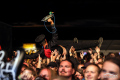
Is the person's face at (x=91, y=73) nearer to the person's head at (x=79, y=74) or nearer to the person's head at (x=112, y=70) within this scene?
the person's head at (x=112, y=70)

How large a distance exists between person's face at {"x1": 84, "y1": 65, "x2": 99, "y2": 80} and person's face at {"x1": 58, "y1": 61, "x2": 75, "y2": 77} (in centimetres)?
28

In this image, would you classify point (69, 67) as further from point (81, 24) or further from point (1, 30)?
point (81, 24)

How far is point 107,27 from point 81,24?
1.63 meters

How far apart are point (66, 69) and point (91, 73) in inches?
15.9

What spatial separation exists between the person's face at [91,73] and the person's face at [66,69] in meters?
0.28

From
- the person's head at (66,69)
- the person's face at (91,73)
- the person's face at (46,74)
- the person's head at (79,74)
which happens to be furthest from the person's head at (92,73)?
the person's head at (79,74)

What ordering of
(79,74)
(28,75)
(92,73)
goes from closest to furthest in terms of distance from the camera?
(92,73) < (28,75) < (79,74)

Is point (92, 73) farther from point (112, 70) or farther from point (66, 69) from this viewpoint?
point (112, 70)

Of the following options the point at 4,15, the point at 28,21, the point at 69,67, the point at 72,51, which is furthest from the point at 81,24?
the point at 69,67

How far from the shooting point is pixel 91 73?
10.4ft

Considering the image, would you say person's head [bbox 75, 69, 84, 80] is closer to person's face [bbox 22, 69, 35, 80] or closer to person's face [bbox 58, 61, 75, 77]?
person's face [bbox 58, 61, 75, 77]

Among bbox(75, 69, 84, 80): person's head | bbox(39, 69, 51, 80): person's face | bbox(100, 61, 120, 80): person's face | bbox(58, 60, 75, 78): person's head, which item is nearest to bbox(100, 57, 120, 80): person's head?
bbox(100, 61, 120, 80): person's face

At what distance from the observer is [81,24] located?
15203mm

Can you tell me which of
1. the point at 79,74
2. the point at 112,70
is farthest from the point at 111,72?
the point at 79,74
